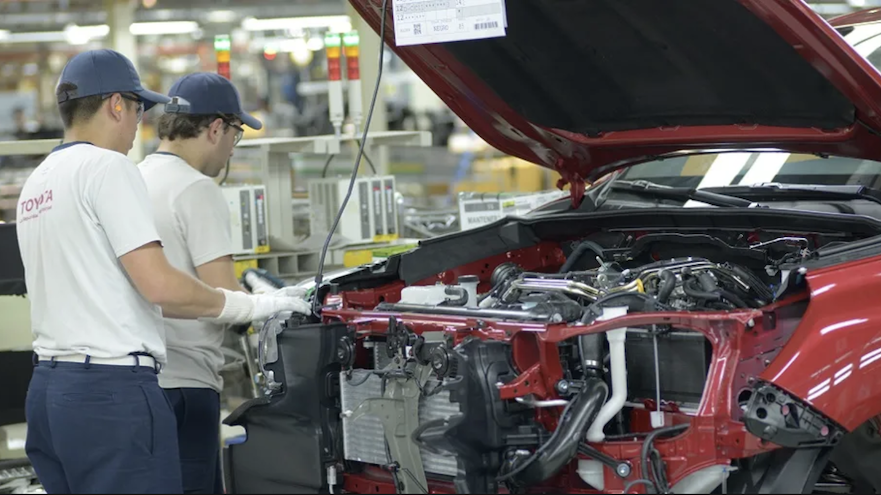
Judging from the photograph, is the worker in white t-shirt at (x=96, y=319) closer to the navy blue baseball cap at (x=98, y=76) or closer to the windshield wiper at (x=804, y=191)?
the navy blue baseball cap at (x=98, y=76)

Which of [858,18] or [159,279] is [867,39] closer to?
[858,18]

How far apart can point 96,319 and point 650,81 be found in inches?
76.3

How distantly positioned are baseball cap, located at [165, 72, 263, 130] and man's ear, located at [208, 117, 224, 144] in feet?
0.12

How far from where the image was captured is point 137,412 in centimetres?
303

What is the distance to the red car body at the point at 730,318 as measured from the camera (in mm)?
2807

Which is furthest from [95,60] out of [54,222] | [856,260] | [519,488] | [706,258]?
[856,260]

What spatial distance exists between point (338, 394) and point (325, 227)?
2.64 meters

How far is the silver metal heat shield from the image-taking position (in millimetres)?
3184

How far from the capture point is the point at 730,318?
2822 mm

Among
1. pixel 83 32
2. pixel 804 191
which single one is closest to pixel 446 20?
pixel 804 191

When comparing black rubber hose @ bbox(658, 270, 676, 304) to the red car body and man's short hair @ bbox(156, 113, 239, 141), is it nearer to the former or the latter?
the red car body

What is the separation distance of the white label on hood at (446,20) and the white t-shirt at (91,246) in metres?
1.03

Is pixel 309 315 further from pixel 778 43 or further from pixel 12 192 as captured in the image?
pixel 12 192

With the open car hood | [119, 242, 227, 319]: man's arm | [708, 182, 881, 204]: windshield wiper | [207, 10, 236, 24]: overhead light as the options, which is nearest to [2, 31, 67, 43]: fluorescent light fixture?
[207, 10, 236, 24]: overhead light
